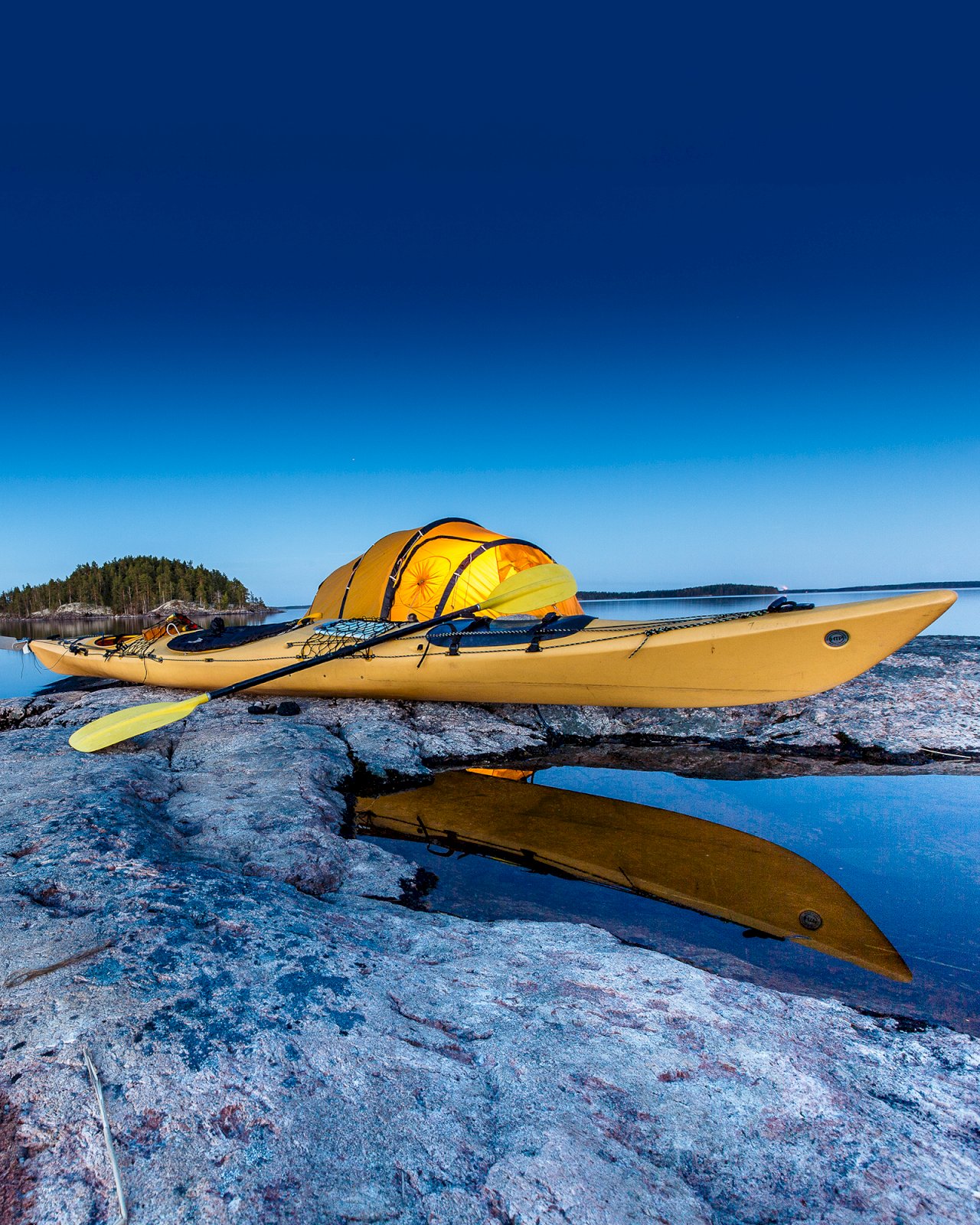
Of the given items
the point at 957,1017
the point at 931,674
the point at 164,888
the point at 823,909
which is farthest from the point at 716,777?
the point at 164,888

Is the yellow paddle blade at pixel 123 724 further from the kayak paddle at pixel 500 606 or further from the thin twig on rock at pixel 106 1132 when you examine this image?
the thin twig on rock at pixel 106 1132

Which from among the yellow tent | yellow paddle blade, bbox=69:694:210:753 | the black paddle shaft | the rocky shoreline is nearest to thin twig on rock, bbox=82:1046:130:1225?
the rocky shoreline

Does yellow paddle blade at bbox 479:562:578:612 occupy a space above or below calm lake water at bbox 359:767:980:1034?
above

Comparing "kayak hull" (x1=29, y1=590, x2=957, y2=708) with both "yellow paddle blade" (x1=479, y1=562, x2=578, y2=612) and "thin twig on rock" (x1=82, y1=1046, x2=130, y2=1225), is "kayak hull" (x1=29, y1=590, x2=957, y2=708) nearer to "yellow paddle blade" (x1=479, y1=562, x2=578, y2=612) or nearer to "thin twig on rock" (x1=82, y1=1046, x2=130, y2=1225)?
"yellow paddle blade" (x1=479, y1=562, x2=578, y2=612)

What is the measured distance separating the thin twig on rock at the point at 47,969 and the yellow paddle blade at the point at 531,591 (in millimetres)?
4047

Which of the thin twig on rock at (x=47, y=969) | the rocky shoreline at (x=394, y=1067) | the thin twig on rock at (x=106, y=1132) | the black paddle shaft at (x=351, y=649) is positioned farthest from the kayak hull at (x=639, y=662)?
the thin twig on rock at (x=106, y=1132)

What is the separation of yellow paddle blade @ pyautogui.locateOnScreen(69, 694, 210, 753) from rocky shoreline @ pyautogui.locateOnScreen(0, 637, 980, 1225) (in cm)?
132

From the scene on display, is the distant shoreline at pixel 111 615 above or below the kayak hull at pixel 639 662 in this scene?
above

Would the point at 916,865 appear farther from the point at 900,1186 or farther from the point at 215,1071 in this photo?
the point at 215,1071

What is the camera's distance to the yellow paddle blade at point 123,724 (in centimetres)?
381

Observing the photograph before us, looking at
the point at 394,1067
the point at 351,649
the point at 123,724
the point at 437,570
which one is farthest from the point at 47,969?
the point at 437,570

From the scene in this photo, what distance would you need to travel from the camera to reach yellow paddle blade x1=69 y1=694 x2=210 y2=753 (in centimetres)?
381

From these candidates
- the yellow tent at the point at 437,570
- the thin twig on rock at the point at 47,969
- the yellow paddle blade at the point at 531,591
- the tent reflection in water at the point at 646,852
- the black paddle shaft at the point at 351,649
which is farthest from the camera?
the yellow tent at the point at 437,570

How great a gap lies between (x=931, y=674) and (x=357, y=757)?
18.5 ft
